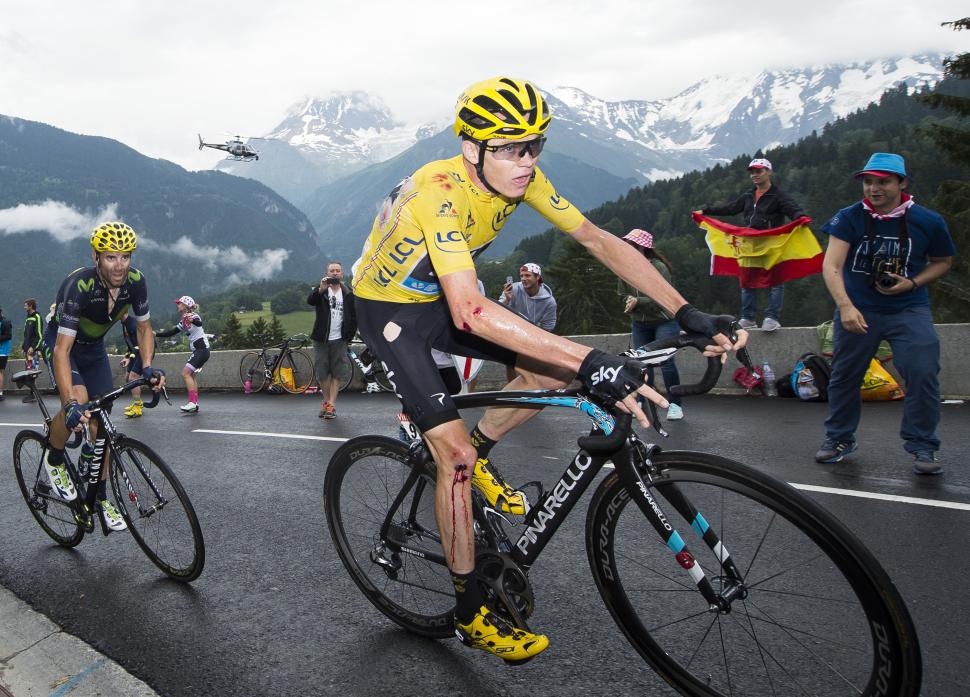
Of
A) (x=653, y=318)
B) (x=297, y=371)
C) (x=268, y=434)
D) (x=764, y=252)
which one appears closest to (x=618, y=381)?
(x=653, y=318)

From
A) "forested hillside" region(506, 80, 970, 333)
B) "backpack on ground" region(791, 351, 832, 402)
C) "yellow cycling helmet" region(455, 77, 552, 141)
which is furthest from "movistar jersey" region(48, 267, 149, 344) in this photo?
"forested hillside" region(506, 80, 970, 333)

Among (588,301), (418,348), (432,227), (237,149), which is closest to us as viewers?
(432,227)

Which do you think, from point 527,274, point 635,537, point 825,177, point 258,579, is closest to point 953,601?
point 635,537

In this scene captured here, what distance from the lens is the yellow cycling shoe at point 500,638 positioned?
2.83 meters

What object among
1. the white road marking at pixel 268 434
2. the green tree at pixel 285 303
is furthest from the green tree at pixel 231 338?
the green tree at pixel 285 303

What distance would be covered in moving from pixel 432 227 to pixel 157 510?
105 inches

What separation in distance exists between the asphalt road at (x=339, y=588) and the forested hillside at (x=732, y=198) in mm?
28832

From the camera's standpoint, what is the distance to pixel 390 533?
353 centimetres

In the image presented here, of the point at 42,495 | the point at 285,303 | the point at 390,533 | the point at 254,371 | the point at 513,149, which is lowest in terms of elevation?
the point at 285,303

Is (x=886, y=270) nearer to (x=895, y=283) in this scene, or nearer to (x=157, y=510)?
(x=895, y=283)

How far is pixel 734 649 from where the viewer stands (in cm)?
260

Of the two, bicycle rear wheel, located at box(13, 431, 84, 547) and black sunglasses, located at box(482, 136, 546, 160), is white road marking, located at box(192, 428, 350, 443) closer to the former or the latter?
bicycle rear wheel, located at box(13, 431, 84, 547)

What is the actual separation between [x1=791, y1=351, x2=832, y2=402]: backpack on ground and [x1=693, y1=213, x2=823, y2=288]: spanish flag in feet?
3.63

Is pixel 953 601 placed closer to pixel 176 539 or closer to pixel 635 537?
pixel 635 537
